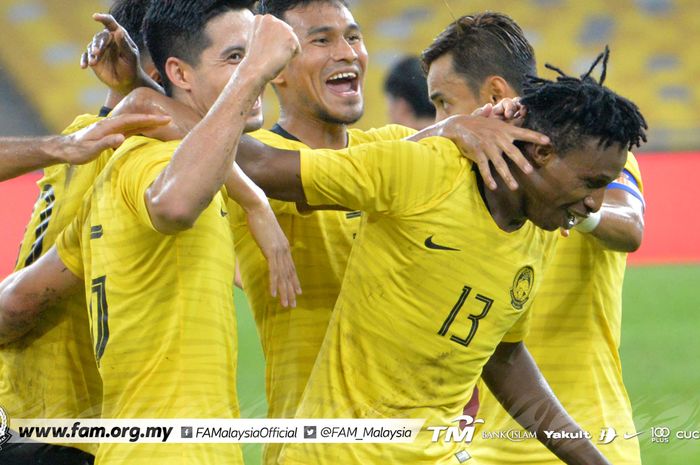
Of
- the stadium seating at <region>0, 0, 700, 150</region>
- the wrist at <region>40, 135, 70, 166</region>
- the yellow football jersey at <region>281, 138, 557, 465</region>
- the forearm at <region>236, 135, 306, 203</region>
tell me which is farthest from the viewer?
the stadium seating at <region>0, 0, 700, 150</region>

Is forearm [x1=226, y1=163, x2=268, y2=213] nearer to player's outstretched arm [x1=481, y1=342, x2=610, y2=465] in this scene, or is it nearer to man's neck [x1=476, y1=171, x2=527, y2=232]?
man's neck [x1=476, y1=171, x2=527, y2=232]

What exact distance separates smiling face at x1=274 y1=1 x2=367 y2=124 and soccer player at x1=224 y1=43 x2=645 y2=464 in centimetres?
90

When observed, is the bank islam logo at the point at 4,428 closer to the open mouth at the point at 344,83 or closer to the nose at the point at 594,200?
the open mouth at the point at 344,83

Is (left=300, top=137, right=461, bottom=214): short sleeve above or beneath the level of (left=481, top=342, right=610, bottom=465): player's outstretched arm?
above

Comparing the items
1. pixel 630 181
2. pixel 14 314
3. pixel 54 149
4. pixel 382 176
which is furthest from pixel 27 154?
pixel 630 181

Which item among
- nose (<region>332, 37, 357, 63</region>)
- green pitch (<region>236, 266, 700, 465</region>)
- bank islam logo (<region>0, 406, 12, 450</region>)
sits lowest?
green pitch (<region>236, 266, 700, 465</region>)

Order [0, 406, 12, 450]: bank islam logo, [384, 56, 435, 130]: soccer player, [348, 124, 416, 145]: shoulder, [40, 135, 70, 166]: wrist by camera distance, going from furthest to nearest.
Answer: [384, 56, 435, 130]: soccer player → [348, 124, 416, 145]: shoulder → [0, 406, 12, 450]: bank islam logo → [40, 135, 70, 166]: wrist

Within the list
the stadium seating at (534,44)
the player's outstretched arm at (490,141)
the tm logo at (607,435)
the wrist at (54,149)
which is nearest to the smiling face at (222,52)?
the wrist at (54,149)

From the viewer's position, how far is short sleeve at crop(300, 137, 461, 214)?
112 inches

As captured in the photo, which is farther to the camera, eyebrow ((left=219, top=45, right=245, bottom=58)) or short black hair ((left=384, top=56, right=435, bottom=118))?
short black hair ((left=384, top=56, right=435, bottom=118))

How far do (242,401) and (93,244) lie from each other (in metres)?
1.27

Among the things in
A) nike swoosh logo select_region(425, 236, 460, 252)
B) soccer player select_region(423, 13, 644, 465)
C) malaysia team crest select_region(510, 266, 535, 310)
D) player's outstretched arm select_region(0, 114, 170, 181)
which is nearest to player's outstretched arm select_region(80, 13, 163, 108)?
player's outstretched arm select_region(0, 114, 170, 181)

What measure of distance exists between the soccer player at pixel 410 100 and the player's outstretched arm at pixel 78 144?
4743 millimetres

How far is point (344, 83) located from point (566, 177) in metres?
1.28
